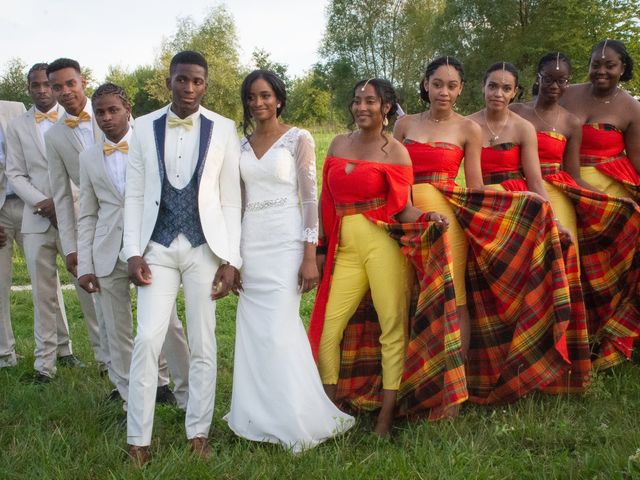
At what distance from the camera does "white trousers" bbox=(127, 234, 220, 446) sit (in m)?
4.25

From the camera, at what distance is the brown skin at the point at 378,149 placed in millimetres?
4742

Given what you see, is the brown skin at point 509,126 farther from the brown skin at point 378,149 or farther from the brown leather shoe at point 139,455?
the brown leather shoe at point 139,455

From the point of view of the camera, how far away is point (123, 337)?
5.14m

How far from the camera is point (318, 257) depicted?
5.10 m

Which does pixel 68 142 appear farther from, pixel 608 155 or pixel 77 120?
pixel 608 155

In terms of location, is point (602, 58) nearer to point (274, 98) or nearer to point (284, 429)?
point (274, 98)

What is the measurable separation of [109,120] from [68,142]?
0.69 meters

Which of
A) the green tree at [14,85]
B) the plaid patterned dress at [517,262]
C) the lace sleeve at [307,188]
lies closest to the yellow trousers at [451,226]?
the plaid patterned dress at [517,262]

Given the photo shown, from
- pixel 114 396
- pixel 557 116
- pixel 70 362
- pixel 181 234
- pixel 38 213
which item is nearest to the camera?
pixel 181 234

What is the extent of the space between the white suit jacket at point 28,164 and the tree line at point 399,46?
18367 millimetres

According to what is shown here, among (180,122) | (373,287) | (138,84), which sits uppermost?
(138,84)

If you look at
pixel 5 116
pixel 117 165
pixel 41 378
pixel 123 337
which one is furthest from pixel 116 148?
pixel 41 378

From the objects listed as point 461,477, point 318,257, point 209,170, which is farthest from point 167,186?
point 461,477

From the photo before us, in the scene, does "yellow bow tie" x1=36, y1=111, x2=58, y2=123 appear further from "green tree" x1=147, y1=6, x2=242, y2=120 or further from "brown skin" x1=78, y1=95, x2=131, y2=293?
"green tree" x1=147, y1=6, x2=242, y2=120
